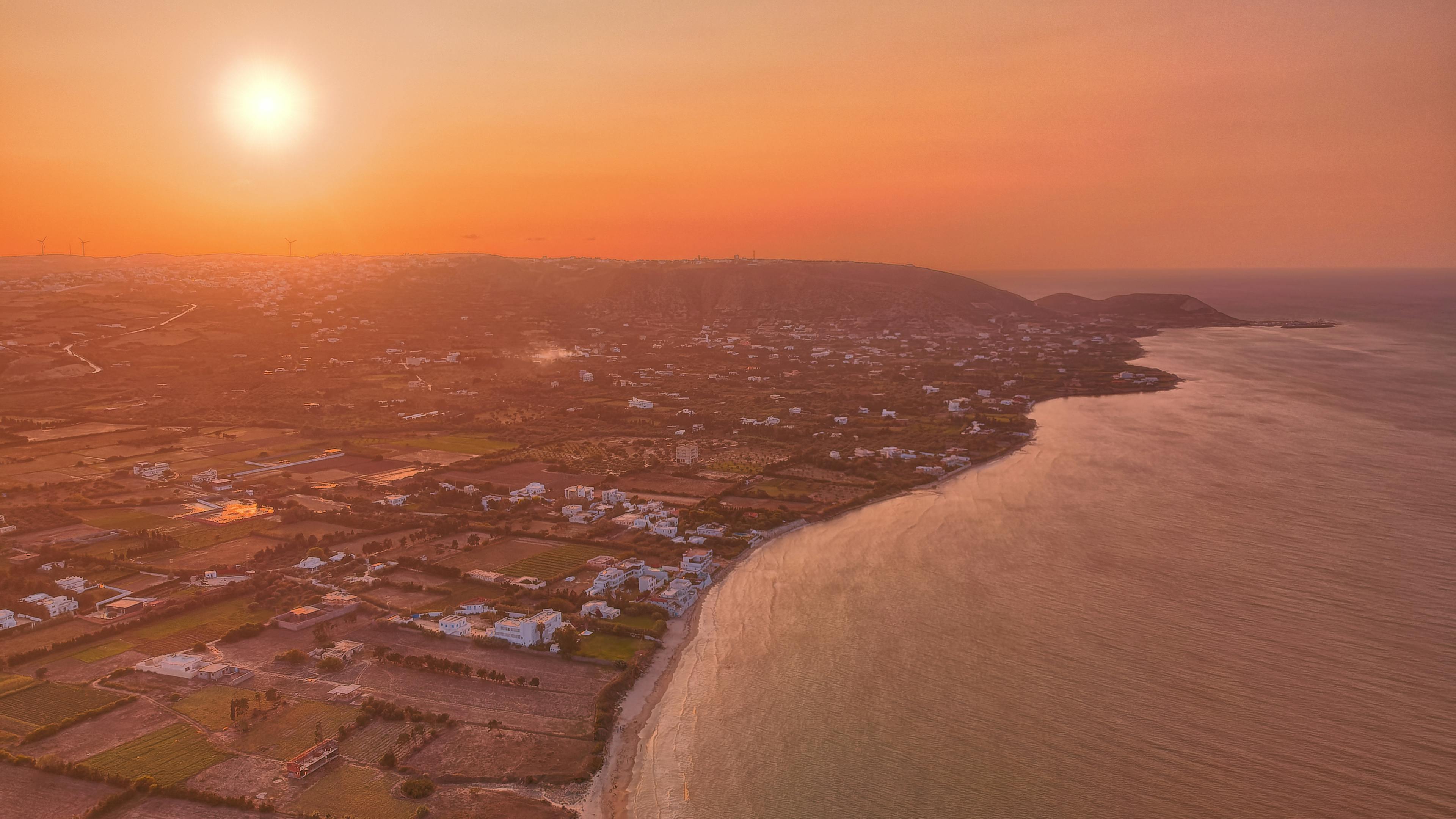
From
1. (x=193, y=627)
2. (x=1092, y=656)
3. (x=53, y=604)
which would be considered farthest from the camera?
(x=53, y=604)

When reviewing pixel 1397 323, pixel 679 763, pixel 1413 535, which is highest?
pixel 1397 323

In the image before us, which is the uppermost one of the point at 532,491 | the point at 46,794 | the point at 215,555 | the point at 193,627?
the point at 532,491

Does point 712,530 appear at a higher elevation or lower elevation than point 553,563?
higher

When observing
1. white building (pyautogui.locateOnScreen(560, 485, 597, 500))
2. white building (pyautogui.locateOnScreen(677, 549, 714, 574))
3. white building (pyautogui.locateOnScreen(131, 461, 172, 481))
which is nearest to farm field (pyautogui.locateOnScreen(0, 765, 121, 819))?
→ white building (pyautogui.locateOnScreen(677, 549, 714, 574))

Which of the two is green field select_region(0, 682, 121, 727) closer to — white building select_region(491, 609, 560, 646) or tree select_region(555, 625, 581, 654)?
white building select_region(491, 609, 560, 646)

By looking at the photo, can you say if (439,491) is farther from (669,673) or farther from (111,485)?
(669,673)

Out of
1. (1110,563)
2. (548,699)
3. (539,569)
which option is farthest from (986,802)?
(539,569)

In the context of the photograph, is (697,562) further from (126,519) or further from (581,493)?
(126,519)

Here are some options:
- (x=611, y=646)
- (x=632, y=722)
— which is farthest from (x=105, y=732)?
(x=632, y=722)
